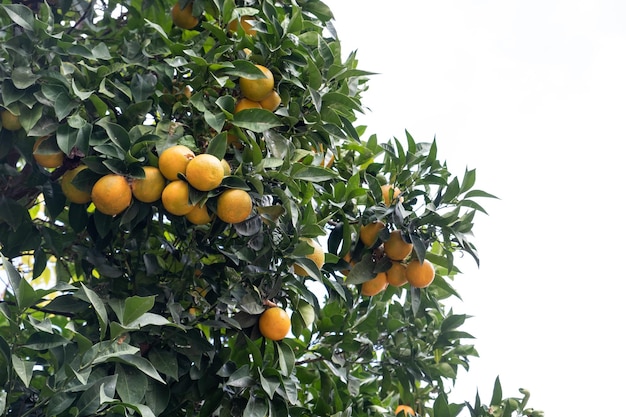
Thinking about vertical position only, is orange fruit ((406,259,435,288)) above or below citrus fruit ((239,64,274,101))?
below

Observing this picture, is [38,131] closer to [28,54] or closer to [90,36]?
[28,54]

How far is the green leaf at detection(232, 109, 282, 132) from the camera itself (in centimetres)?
183

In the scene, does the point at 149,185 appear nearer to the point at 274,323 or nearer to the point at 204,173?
the point at 204,173

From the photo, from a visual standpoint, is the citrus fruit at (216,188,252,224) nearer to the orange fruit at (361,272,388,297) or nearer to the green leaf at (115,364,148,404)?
the green leaf at (115,364,148,404)

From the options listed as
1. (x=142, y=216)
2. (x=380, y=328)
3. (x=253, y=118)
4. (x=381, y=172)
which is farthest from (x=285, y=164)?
(x=380, y=328)

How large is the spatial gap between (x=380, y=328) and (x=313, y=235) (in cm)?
80

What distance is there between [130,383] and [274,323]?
386 millimetres

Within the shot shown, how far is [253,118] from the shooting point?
184 cm

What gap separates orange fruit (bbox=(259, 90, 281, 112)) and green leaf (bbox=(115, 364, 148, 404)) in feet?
2.49

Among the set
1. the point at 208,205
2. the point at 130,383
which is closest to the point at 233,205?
the point at 208,205

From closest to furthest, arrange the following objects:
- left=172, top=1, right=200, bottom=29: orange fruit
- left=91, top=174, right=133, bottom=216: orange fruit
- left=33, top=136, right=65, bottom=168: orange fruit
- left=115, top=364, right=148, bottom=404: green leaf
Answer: left=115, top=364, right=148, bottom=404: green leaf → left=91, top=174, right=133, bottom=216: orange fruit → left=33, top=136, right=65, bottom=168: orange fruit → left=172, top=1, right=200, bottom=29: orange fruit

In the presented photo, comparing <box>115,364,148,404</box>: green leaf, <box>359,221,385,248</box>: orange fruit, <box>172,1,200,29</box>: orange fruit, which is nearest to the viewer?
<box>115,364,148,404</box>: green leaf

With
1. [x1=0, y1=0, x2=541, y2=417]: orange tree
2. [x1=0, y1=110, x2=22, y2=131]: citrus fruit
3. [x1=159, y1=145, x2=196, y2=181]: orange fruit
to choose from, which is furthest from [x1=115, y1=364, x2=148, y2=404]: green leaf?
[x1=0, y1=110, x2=22, y2=131]: citrus fruit

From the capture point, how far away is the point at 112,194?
5.59ft
